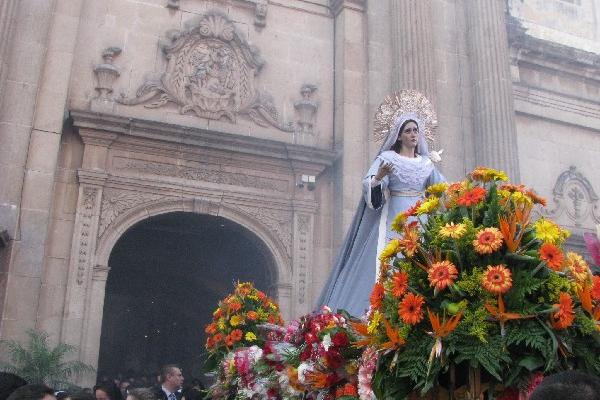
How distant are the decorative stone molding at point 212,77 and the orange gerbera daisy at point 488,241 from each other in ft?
29.3

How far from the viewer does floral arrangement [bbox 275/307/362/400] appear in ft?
10.8

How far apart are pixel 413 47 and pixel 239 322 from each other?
7954 mm

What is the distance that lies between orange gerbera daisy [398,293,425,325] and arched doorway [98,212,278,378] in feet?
38.8

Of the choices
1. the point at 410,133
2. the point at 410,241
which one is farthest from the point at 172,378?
the point at 410,241

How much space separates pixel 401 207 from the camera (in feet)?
16.9

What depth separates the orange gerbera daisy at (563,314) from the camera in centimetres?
256

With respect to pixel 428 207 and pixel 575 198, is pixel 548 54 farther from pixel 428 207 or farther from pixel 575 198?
pixel 428 207

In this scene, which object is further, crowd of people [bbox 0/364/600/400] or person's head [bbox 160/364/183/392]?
person's head [bbox 160/364/183/392]

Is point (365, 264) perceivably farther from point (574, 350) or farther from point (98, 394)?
point (98, 394)

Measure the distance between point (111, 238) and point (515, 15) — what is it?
11504 millimetres

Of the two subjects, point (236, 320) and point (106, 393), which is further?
point (106, 393)

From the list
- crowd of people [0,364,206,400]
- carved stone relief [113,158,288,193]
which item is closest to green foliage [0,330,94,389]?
crowd of people [0,364,206,400]

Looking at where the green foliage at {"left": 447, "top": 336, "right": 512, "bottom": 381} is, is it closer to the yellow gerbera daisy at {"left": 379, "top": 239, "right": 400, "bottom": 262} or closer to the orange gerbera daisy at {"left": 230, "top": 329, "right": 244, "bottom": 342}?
the yellow gerbera daisy at {"left": 379, "top": 239, "right": 400, "bottom": 262}

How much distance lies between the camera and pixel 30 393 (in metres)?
2.97
